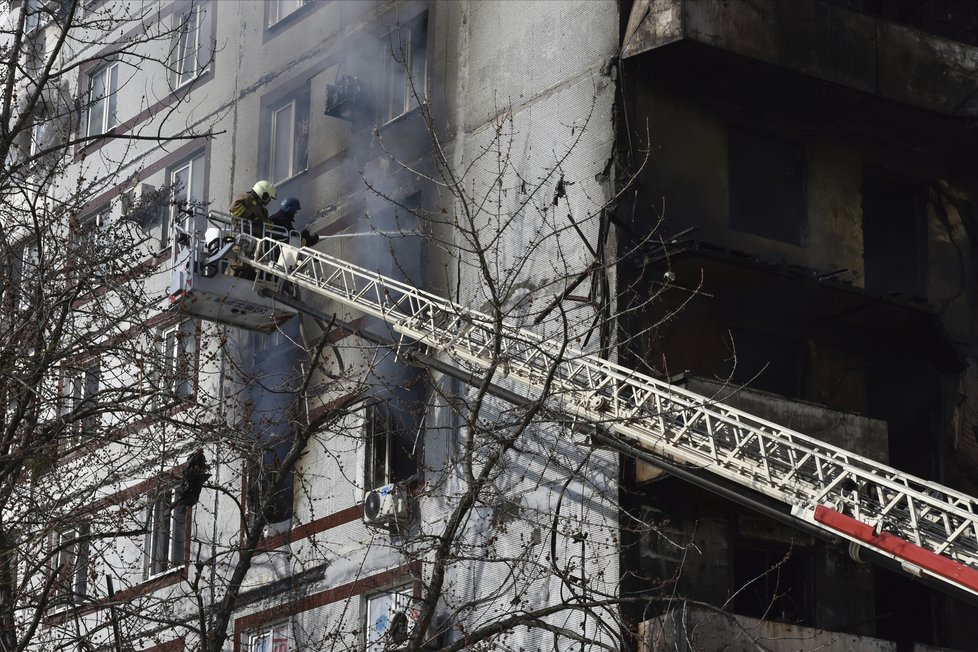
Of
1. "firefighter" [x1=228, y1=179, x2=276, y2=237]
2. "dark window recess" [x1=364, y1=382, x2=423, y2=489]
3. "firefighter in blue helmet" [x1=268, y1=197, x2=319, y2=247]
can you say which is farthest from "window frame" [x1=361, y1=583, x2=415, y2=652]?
"firefighter" [x1=228, y1=179, x2=276, y2=237]

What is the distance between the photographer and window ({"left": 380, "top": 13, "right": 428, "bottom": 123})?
2200 centimetres

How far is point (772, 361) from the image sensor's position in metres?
19.4

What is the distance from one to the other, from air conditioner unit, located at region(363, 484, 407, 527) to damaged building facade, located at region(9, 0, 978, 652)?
0.13 feet

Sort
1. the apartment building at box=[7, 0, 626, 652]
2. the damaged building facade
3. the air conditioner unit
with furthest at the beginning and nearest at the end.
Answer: the air conditioner unit, the damaged building facade, the apartment building at box=[7, 0, 626, 652]

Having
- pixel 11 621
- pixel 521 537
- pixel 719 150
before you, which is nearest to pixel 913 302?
pixel 719 150

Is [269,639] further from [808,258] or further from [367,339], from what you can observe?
[808,258]

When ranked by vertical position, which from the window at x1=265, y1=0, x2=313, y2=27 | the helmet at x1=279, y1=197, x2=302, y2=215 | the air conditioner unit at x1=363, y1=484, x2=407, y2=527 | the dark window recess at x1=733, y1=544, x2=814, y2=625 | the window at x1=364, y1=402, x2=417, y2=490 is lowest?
the dark window recess at x1=733, y1=544, x2=814, y2=625

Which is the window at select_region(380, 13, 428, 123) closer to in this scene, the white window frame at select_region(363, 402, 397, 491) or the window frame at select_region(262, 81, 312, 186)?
the window frame at select_region(262, 81, 312, 186)

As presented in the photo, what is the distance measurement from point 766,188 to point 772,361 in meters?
2.21

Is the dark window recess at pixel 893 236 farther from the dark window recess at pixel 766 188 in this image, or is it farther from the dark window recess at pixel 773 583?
the dark window recess at pixel 773 583

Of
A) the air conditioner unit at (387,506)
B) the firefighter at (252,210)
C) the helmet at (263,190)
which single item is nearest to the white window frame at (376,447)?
the air conditioner unit at (387,506)

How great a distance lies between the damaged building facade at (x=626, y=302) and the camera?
17.6 meters

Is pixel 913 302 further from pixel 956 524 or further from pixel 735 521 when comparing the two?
pixel 956 524

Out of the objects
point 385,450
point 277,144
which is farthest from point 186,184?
point 385,450
